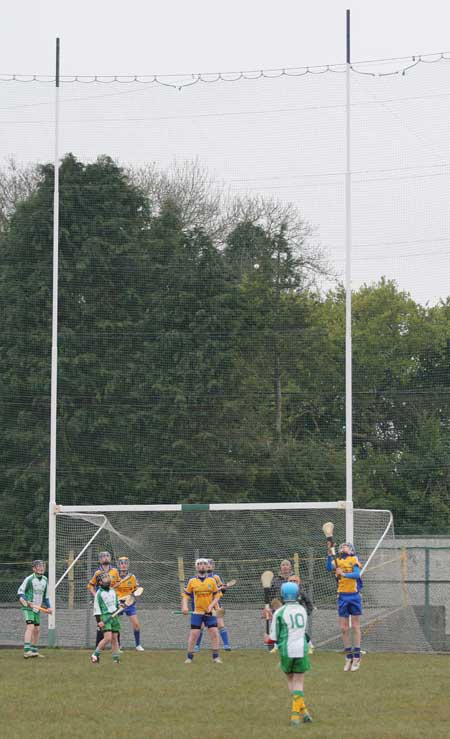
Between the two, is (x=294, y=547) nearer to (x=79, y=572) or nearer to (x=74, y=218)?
(x=79, y=572)

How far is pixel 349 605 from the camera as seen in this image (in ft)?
57.2

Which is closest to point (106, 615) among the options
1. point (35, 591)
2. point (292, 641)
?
point (35, 591)

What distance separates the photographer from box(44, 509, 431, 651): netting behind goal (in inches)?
797

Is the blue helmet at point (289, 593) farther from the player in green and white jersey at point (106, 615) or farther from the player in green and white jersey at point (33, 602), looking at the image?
the player in green and white jersey at point (33, 602)

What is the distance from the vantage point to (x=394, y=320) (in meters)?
25.7

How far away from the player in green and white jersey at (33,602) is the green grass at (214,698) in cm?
38

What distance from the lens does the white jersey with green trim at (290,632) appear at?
11.7 meters

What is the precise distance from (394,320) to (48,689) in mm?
13831

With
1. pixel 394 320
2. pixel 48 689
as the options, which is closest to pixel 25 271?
pixel 394 320

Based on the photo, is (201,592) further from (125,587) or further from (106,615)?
(125,587)

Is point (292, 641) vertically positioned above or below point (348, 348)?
below

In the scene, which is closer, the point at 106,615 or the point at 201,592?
the point at 106,615

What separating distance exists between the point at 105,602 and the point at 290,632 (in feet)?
21.5

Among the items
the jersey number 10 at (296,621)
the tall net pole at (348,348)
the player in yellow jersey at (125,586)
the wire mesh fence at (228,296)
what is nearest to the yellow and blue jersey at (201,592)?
the player in yellow jersey at (125,586)
